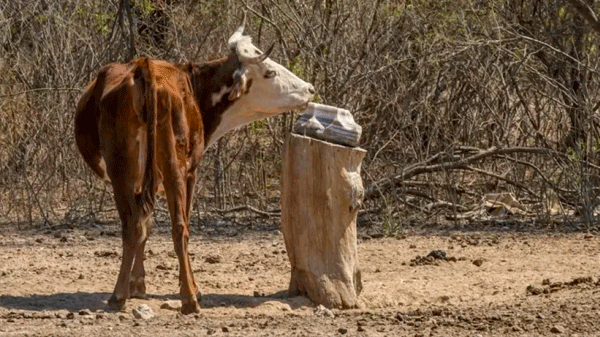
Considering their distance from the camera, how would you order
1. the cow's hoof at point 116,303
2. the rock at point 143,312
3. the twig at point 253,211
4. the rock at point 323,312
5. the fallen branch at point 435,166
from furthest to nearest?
the twig at point 253,211 → the fallen branch at point 435,166 → the cow's hoof at point 116,303 → the rock at point 323,312 → the rock at point 143,312

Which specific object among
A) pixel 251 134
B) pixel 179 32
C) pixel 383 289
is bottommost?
pixel 383 289

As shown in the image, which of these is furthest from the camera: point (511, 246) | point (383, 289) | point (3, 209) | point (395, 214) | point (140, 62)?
point (3, 209)

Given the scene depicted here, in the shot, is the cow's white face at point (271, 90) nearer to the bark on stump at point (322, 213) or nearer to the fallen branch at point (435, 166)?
the bark on stump at point (322, 213)

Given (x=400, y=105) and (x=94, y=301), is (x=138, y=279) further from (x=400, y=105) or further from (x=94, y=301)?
(x=400, y=105)

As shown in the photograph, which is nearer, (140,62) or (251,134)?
(140,62)

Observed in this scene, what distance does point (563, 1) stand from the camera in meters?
13.7

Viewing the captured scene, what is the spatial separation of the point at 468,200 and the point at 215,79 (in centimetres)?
449

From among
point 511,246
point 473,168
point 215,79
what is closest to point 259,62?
point 215,79

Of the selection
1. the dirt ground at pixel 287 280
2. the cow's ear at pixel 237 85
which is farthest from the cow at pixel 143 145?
the dirt ground at pixel 287 280

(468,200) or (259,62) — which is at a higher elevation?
(259,62)

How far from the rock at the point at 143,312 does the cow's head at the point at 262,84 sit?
6.74 ft

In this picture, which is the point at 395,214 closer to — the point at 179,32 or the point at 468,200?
the point at 468,200

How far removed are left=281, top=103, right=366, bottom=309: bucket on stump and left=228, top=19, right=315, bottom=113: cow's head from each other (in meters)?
1.04

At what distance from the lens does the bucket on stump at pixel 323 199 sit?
925 centimetres
